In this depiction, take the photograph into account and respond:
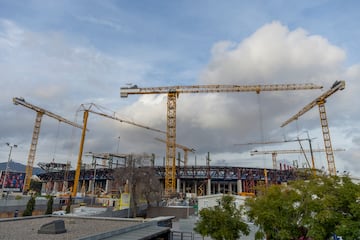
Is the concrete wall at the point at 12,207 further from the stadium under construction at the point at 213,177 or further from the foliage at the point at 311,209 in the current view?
the stadium under construction at the point at 213,177

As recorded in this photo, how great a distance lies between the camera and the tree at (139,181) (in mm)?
44000

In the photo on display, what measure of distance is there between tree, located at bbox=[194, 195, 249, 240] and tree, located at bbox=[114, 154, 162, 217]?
26.4m

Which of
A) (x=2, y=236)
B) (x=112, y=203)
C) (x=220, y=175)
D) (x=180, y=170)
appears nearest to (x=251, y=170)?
(x=220, y=175)

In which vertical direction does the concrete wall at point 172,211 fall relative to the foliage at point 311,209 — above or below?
below

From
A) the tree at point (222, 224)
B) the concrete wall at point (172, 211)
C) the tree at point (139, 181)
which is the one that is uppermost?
the tree at point (139, 181)

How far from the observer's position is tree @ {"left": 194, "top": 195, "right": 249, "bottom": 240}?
1753cm

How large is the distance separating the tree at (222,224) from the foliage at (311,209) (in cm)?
117

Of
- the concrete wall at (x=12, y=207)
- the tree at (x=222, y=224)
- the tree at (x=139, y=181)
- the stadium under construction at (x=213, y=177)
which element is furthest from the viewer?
the stadium under construction at (x=213, y=177)

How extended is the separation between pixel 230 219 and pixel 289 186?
15.6ft

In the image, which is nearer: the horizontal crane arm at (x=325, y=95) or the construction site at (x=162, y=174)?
the construction site at (x=162, y=174)

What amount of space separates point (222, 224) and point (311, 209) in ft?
19.6

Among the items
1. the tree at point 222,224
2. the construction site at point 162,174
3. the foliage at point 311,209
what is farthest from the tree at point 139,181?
the foliage at point 311,209

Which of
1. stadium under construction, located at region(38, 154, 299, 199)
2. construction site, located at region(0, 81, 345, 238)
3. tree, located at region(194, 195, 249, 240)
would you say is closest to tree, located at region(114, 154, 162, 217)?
construction site, located at region(0, 81, 345, 238)

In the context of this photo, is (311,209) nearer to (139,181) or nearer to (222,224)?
(222,224)
